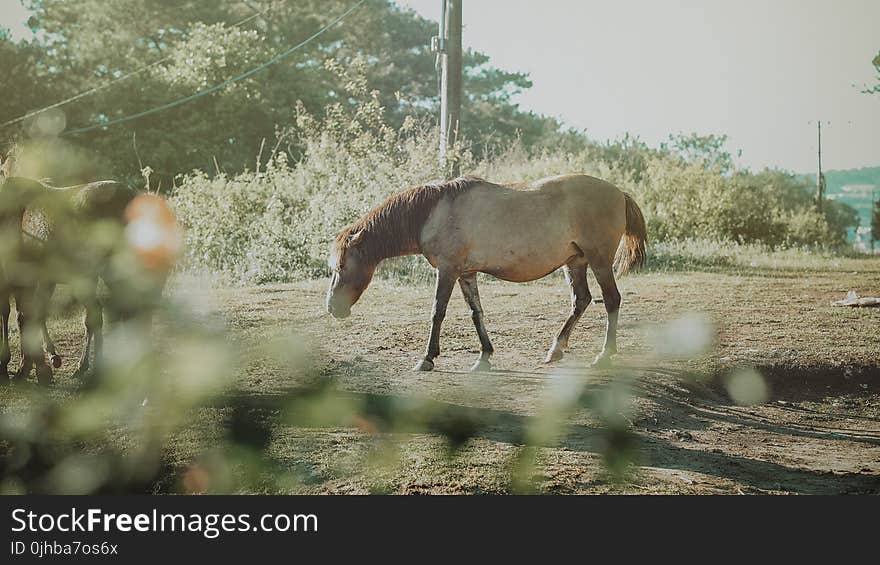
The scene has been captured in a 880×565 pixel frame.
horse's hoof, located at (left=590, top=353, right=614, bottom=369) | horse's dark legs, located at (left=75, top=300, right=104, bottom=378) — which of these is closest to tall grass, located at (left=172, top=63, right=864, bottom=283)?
horse's hoof, located at (left=590, top=353, right=614, bottom=369)

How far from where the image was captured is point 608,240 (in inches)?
241

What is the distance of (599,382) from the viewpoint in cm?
554

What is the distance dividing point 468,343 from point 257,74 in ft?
52.2

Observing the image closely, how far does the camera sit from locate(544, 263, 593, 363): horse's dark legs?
20.4 feet

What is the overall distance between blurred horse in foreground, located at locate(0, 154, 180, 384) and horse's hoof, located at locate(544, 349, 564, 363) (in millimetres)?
2615

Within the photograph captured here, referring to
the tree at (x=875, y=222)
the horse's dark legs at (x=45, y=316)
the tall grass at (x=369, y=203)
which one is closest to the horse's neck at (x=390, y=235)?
the horse's dark legs at (x=45, y=316)

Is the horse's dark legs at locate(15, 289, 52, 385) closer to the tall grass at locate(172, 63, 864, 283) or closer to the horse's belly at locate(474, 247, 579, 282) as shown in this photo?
the horse's belly at locate(474, 247, 579, 282)

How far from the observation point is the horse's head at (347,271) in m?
6.00

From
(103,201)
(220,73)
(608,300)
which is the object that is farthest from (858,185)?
(220,73)

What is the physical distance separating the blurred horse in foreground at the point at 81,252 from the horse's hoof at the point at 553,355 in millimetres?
2615

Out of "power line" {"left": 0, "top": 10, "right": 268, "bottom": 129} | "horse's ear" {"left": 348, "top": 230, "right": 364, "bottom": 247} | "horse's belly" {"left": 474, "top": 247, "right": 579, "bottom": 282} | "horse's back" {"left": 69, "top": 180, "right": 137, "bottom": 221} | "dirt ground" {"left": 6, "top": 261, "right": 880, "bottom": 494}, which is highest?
"power line" {"left": 0, "top": 10, "right": 268, "bottom": 129}

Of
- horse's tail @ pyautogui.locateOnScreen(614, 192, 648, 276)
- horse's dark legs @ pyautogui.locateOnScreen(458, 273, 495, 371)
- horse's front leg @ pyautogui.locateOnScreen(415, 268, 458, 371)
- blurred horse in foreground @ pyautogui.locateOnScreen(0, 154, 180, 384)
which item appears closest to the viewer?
blurred horse in foreground @ pyautogui.locateOnScreen(0, 154, 180, 384)

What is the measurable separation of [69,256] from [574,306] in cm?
333

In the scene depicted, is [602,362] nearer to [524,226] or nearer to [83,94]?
[524,226]
